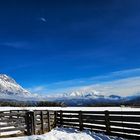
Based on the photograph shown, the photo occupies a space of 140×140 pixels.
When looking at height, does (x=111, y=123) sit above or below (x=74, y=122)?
below

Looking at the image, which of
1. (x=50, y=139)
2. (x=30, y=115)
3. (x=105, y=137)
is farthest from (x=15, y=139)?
(x=105, y=137)

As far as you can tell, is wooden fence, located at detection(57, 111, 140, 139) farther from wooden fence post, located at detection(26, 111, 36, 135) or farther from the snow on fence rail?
wooden fence post, located at detection(26, 111, 36, 135)

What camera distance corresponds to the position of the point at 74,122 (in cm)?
2738

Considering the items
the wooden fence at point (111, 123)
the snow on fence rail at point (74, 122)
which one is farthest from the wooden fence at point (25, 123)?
the wooden fence at point (111, 123)

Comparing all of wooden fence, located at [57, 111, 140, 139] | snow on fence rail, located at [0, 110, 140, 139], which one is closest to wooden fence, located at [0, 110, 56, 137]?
snow on fence rail, located at [0, 110, 140, 139]

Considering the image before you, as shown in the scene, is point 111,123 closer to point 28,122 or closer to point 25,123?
point 28,122

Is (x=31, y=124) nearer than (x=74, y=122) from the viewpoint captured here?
Yes

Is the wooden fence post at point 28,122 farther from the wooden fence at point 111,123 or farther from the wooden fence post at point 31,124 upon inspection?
the wooden fence at point 111,123

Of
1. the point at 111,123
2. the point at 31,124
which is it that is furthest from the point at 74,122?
the point at 111,123

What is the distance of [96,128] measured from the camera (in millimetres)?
22703

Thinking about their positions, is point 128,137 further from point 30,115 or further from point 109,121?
point 30,115

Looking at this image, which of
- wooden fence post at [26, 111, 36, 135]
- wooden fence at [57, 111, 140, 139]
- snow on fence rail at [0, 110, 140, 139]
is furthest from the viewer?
wooden fence post at [26, 111, 36, 135]

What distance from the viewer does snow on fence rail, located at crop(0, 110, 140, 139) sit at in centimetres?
1964

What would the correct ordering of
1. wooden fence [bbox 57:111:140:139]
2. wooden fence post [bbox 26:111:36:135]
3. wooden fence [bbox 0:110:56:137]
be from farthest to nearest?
1. wooden fence post [bbox 26:111:36:135]
2. wooden fence [bbox 0:110:56:137]
3. wooden fence [bbox 57:111:140:139]
